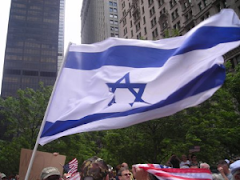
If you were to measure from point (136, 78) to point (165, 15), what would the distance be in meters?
46.9

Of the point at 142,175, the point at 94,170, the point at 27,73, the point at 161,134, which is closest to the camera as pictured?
the point at 94,170

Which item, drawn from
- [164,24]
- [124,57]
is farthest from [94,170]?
[164,24]

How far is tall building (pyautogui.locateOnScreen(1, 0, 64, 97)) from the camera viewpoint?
395ft

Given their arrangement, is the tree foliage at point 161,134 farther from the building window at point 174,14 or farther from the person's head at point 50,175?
the building window at point 174,14

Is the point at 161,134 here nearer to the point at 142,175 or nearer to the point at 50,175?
the point at 142,175

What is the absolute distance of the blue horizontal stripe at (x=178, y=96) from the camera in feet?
12.0

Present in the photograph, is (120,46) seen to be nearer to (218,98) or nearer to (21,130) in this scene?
(218,98)

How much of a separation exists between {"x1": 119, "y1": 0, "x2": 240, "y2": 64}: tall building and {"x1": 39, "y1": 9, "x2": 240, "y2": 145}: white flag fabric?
22346 mm

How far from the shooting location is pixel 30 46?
128375 millimetres

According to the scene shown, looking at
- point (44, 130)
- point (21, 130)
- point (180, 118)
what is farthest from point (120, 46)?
point (21, 130)

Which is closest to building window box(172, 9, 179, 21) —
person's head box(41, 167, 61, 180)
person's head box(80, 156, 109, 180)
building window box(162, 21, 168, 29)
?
building window box(162, 21, 168, 29)

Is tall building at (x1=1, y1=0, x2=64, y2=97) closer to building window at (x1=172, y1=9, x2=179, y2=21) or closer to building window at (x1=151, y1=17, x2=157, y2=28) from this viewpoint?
building window at (x1=151, y1=17, x2=157, y2=28)

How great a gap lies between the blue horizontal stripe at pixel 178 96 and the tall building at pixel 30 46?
12044 centimetres

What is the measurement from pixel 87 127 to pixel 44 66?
128 m
